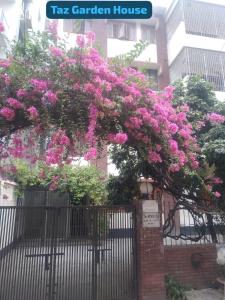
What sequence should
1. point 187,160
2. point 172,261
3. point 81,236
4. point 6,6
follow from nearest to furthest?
point 187,160 → point 81,236 → point 172,261 → point 6,6

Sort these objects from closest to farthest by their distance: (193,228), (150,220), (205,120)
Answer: (150,220), (193,228), (205,120)

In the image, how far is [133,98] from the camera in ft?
16.1

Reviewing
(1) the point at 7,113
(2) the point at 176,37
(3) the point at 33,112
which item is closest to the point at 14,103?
(1) the point at 7,113

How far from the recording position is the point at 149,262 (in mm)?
6133

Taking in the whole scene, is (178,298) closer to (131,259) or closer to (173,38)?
(131,259)

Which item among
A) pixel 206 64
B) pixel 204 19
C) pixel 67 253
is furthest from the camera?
pixel 204 19

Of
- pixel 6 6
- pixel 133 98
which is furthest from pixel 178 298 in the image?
pixel 6 6

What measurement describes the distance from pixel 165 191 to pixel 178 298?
226cm

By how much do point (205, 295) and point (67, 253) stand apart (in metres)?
3.10

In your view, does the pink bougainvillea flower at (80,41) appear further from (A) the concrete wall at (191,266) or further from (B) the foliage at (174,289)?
(B) the foliage at (174,289)

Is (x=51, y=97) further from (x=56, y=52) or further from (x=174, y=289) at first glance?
(x=174, y=289)

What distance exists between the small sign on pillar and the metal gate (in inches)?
10.2

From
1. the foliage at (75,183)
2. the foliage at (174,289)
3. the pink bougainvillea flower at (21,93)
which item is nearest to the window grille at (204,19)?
the foliage at (75,183)

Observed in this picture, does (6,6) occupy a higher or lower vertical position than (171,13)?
lower
